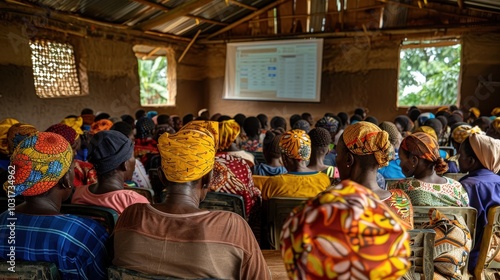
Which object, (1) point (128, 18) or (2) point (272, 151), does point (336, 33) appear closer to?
(1) point (128, 18)

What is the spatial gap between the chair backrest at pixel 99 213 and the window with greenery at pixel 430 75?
10.3 m

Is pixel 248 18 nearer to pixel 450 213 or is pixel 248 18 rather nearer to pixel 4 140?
pixel 4 140

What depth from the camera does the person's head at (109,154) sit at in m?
1.95

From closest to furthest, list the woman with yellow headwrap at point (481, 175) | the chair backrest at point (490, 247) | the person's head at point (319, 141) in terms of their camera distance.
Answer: the chair backrest at point (490, 247)
the woman with yellow headwrap at point (481, 175)
the person's head at point (319, 141)

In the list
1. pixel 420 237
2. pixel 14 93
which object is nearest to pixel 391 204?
pixel 420 237

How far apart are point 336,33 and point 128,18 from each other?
4261 mm

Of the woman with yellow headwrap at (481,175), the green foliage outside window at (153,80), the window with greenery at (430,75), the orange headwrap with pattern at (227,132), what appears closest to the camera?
the woman with yellow headwrap at (481,175)

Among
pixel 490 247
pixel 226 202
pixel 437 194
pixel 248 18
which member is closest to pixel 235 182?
pixel 226 202

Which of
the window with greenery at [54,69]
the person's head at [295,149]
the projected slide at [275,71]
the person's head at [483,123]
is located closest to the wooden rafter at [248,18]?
the projected slide at [275,71]

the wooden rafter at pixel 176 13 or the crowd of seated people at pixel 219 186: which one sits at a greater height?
the wooden rafter at pixel 176 13

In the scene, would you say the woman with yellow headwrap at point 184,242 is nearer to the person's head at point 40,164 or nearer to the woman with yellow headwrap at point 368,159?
the person's head at point 40,164

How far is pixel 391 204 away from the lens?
1714 millimetres

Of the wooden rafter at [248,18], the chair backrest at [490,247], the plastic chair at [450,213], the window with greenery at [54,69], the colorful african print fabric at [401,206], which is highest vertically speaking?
the wooden rafter at [248,18]

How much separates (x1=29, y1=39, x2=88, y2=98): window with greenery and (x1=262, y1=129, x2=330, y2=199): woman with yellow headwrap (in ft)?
17.5
